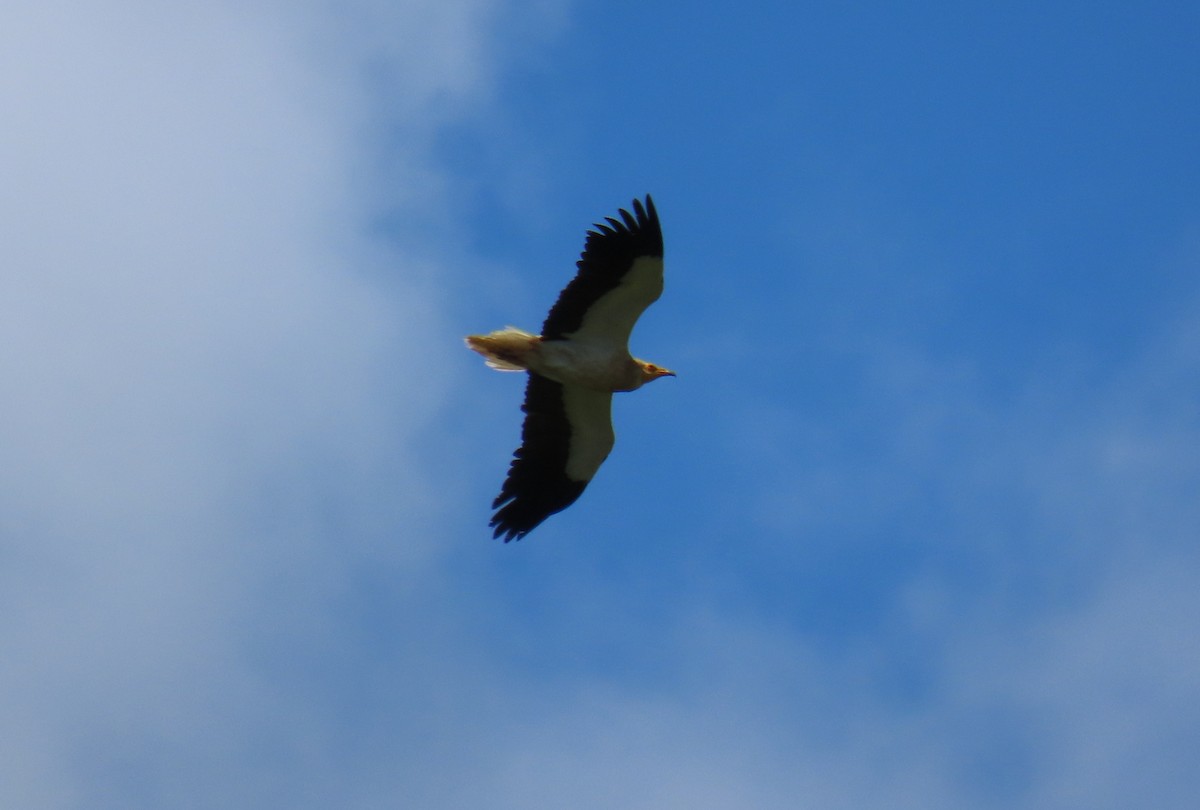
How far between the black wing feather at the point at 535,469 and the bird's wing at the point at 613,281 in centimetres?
104

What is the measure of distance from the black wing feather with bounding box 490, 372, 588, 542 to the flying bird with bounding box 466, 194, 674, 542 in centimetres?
1

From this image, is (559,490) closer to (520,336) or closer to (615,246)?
(520,336)

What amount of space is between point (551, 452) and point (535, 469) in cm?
26

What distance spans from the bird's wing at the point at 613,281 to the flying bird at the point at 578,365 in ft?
0.03

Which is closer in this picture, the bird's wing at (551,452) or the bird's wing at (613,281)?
the bird's wing at (613,281)

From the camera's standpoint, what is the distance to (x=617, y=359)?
659 inches

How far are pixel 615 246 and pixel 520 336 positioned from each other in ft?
4.82

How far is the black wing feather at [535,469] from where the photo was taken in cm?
1725

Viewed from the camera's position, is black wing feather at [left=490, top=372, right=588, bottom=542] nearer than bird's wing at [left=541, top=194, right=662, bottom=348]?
No

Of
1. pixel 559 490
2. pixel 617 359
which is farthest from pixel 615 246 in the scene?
pixel 559 490

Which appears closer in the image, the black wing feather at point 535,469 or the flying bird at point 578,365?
the flying bird at point 578,365

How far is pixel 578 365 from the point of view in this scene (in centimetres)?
1662

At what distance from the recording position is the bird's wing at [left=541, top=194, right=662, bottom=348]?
1590 cm

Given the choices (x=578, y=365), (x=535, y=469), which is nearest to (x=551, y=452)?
(x=535, y=469)
